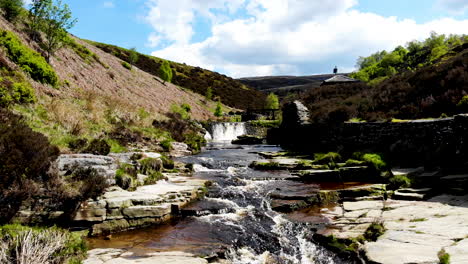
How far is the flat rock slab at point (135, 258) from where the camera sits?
5.78m

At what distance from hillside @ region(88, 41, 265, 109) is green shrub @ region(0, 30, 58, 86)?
2464 inches

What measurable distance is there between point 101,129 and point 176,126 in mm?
13037

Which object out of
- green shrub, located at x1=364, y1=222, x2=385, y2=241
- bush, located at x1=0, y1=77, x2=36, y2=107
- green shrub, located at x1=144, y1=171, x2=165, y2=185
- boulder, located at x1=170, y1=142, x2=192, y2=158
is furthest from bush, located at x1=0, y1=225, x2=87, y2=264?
boulder, located at x1=170, y1=142, x2=192, y2=158

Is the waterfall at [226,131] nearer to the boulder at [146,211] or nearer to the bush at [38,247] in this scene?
the boulder at [146,211]

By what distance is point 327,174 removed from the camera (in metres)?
12.9

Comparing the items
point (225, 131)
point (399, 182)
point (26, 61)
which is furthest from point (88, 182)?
point (225, 131)

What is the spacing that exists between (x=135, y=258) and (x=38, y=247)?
1.83 meters

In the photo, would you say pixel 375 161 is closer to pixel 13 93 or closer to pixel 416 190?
pixel 416 190

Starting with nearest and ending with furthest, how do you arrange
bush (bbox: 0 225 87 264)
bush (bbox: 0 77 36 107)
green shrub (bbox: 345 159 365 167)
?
bush (bbox: 0 225 87 264) → bush (bbox: 0 77 36 107) → green shrub (bbox: 345 159 365 167)

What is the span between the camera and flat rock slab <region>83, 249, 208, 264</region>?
578 centimetres

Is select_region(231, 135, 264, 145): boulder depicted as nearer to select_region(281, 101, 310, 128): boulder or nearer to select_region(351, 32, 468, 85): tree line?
select_region(281, 101, 310, 128): boulder

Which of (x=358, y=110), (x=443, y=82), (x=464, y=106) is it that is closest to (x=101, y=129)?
(x=358, y=110)

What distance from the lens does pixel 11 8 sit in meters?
27.7

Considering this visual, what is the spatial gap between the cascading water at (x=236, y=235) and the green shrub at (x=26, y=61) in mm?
17644
